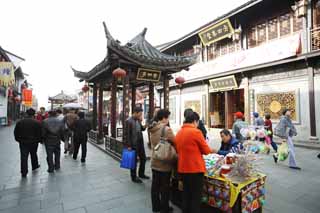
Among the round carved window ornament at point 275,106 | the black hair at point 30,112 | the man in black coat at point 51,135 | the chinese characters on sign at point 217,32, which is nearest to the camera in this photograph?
the black hair at point 30,112

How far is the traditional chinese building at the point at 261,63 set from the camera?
819 centimetres

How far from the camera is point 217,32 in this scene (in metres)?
11.5

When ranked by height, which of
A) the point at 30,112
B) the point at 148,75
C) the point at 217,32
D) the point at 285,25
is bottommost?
the point at 30,112

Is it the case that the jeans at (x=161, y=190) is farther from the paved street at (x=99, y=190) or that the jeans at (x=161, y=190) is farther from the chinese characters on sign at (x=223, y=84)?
the chinese characters on sign at (x=223, y=84)

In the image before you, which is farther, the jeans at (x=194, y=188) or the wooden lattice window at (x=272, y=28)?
the wooden lattice window at (x=272, y=28)

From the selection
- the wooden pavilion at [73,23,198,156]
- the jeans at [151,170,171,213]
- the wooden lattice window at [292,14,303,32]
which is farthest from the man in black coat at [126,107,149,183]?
the wooden lattice window at [292,14,303,32]

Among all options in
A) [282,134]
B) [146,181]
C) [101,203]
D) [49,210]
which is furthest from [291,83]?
[49,210]

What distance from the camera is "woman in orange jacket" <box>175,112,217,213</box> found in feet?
7.55

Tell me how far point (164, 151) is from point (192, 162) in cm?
45

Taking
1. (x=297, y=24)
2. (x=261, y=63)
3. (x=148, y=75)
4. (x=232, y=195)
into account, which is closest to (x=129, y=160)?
(x=232, y=195)

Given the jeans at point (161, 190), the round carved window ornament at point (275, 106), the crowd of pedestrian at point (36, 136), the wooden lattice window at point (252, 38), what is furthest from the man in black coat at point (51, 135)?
the wooden lattice window at point (252, 38)

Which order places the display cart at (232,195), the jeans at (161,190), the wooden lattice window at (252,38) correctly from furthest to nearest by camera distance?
the wooden lattice window at (252,38) → the jeans at (161,190) → the display cart at (232,195)

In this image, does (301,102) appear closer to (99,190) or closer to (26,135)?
(99,190)

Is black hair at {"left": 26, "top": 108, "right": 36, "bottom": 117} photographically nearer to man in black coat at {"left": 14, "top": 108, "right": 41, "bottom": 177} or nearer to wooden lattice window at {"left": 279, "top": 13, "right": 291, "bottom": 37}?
man in black coat at {"left": 14, "top": 108, "right": 41, "bottom": 177}
